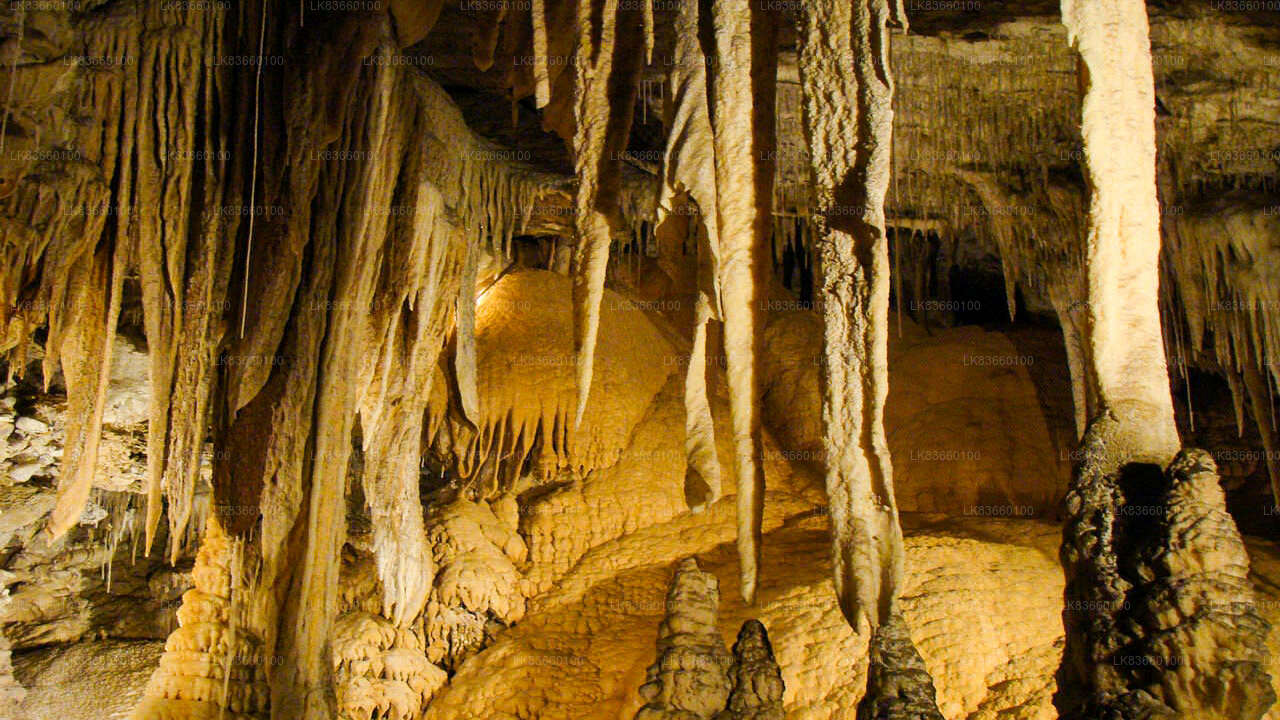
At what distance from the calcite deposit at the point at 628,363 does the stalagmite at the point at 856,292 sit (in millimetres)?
13

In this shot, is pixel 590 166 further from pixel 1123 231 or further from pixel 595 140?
pixel 1123 231

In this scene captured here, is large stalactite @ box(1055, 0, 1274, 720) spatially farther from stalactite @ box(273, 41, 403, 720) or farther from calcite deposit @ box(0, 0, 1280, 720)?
stalactite @ box(273, 41, 403, 720)

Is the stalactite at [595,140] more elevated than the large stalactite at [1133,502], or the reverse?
the stalactite at [595,140]

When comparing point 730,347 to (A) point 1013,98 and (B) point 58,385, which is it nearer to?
(A) point 1013,98

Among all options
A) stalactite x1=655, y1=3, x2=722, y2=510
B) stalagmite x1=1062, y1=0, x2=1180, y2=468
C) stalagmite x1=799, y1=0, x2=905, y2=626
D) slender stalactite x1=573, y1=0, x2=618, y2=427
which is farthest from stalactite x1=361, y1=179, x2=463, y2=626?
stalagmite x1=1062, y1=0, x2=1180, y2=468

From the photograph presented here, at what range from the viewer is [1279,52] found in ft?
17.3

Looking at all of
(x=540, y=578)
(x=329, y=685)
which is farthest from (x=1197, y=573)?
(x=540, y=578)

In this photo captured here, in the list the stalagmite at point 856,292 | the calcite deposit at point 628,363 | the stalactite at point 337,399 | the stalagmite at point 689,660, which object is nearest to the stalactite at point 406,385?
the calcite deposit at point 628,363

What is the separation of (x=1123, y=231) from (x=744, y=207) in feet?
3.87

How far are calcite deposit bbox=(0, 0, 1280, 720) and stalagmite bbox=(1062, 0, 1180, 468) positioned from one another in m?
0.01

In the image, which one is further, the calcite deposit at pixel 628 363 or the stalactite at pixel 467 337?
the stalactite at pixel 467 337

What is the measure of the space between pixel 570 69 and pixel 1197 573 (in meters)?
2.56

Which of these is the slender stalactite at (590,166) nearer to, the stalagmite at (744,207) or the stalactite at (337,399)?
the stalagmite at (744,207)

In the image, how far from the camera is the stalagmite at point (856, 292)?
2613mm
